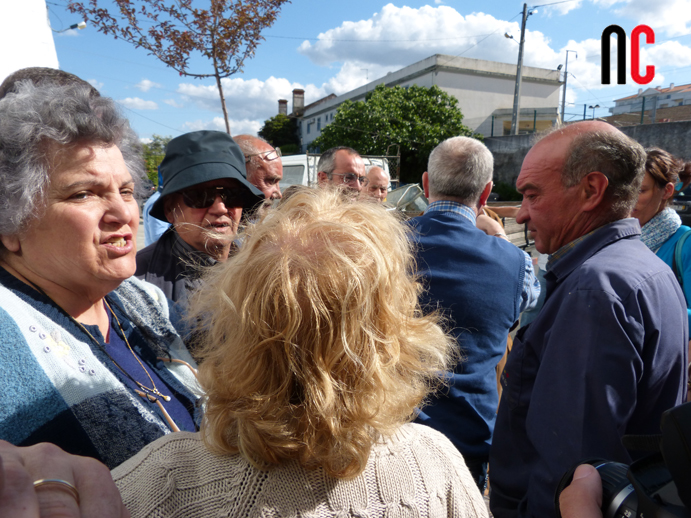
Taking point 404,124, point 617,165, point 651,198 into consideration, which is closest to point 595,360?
point 617,165

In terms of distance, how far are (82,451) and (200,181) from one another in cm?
134

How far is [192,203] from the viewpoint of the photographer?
2.24m

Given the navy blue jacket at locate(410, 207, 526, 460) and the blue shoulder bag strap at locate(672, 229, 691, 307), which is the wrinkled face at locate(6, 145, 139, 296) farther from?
the blue shoulder bag strap at locate(672, 229, 691, 307)

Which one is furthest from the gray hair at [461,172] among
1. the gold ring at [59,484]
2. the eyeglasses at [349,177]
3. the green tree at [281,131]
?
the green tree at [281,131]

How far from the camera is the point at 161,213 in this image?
237 cm

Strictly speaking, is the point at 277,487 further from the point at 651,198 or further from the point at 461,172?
the point at 651,198

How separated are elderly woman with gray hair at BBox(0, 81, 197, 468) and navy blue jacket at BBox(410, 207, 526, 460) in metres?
1.09

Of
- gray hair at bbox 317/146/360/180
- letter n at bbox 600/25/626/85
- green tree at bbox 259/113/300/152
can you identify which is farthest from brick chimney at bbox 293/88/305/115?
gray hair at bbox 317/146/360/180

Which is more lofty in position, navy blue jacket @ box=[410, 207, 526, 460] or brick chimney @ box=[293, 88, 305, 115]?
brick chimney @ box=[293, 88, 305, 115]

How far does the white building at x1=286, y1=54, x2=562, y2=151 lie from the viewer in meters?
36.0

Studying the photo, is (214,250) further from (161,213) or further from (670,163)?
(670,163)

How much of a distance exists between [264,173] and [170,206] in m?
1.29

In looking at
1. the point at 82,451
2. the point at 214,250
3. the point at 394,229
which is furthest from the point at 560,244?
the point at 82,451

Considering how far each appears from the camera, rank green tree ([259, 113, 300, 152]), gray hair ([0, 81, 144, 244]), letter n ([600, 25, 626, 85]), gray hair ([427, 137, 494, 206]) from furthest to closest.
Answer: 1. green tree ([259, 113, 300, 152])
2. letter n ([600, 25, 626, 85])
3. gray hair ([427, 137, 494, 206])
4. gray hair ([0, 81, 144, 244])
